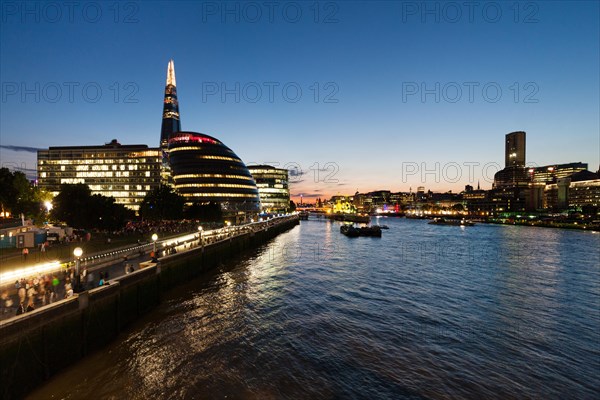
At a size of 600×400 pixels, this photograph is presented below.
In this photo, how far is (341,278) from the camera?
3634 cm

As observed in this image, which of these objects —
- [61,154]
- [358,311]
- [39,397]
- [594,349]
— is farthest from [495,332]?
[61,154]

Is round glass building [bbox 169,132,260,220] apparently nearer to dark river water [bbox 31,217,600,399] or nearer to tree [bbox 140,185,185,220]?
tree [bbox 140,185,185,220]

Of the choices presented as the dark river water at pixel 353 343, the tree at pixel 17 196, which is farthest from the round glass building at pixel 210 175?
the dark river water at pixel 353 343

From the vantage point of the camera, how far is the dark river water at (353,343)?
46.8 feet

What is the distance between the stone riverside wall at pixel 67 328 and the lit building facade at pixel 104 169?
113792 millimetres

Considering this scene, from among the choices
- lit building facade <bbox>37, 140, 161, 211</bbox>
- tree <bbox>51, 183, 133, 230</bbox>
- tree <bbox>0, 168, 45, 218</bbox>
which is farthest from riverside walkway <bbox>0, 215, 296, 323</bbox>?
lit building facade <bbox>37, 140, 161, 211</bbox>

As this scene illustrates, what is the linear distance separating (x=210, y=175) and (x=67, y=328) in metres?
120

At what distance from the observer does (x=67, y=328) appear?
14.7 m

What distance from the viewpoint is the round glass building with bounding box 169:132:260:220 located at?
129 metres

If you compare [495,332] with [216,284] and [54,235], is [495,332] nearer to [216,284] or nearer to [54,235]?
[216,284]

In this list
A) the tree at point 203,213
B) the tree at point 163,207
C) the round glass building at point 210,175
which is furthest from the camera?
the round glass building at point 210,175

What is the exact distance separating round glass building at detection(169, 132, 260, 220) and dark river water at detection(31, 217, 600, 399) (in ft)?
323

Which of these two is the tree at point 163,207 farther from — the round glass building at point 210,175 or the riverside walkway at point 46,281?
the round glass building at point 210,175

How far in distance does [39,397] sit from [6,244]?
26.9 m
